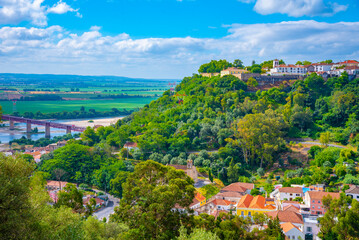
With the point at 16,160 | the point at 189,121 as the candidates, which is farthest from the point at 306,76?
the point at 16,160

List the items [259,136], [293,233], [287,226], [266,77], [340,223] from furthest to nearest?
[266,77]
[259,136]
[287,226]
[293,233]
[340,223]

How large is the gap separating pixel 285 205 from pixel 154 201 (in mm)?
14647

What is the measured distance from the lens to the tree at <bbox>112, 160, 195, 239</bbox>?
14.7 meters

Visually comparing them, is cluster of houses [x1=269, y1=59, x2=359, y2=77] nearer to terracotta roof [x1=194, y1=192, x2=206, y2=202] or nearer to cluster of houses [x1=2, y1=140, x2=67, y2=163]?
terracotta roof [x1=194, y1=192, x2=206, y2=202]

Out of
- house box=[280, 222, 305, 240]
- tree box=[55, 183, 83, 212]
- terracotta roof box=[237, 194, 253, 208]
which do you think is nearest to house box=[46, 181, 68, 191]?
tree box=[55, 183, 83, 212]

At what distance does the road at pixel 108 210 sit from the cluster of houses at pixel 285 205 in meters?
7.17

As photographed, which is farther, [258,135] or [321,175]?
[258,135]

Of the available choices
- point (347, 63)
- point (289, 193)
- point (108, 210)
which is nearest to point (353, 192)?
point (289, 193)

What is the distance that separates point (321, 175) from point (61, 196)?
22864 mm

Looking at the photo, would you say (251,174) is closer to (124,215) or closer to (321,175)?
(321,175)

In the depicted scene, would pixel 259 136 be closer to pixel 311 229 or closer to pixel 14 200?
pixel 311 229

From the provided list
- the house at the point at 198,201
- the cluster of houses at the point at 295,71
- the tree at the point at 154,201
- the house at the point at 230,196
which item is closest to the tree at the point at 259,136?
the house at the point at 230,196

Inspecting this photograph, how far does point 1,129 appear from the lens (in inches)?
2997

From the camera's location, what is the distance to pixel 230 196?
94.7ft
